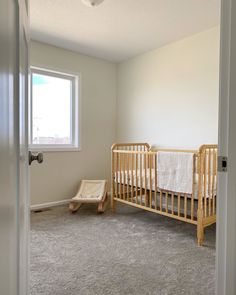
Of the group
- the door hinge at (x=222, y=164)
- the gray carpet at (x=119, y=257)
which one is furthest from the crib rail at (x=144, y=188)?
the door hinge at (x=222, y=164)

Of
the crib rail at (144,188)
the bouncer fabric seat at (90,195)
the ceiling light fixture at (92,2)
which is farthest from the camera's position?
the bouncer fabric seat at (90,195)

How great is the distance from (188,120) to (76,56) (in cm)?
192

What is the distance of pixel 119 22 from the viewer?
2691 millimetres

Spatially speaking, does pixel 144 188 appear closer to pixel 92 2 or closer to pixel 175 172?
pixel 175 172

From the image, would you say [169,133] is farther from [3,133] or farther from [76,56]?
[3,133]

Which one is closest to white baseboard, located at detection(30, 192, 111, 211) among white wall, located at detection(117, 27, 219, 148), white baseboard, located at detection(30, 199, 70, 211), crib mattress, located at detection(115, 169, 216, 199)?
white baseboard, located at detection(30, 199, 70, 211)

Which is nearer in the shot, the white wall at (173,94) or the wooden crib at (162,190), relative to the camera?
the wooden crib at (162,190)

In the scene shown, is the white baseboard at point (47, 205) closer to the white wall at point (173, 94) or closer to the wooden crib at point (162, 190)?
the wooden crib at point (162, 190)

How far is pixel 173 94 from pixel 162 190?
1437 millimetres

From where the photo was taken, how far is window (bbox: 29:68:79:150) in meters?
3.31

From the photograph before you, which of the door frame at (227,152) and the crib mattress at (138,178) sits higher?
the door frame at (227,152)

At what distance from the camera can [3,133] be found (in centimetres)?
50

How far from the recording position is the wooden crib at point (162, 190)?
2176mm

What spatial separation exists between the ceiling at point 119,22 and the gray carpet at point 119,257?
228cm
